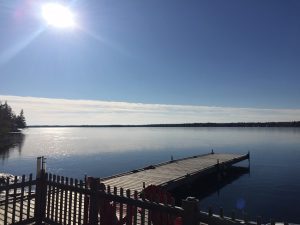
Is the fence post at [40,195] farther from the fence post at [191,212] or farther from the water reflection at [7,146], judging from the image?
the water reflection at [7,146]

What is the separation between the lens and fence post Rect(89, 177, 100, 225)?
889 centimetres

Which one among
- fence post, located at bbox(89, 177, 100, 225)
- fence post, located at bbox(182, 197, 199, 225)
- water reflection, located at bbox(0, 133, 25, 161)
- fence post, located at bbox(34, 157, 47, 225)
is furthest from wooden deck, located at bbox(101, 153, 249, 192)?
water reflection, located at bbox(0, 133, 25, 161)

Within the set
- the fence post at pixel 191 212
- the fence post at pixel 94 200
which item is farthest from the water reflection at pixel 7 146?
the fence post at pixel 191 212

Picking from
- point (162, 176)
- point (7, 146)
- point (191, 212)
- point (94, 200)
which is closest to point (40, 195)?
point (94, 200)

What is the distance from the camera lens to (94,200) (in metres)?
8.93

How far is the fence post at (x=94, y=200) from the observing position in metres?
8.89

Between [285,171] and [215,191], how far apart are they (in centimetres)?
1930

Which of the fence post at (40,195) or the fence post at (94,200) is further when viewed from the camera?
the fence post at (40,195)

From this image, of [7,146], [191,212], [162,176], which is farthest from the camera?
[7,146]

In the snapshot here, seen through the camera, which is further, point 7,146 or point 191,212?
point 7,146

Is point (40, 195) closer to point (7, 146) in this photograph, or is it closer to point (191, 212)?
point (191, 212)

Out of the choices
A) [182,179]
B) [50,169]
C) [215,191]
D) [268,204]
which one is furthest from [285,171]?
[50,169]

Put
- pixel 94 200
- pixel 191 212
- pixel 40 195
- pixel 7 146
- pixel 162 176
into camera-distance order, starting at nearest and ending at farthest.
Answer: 1. pixel 191 212
2. pixel 94 200
3. pixel 40 195
4. pixel 162 176
5. pixel 7 146

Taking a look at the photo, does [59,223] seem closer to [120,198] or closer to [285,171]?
[120,198]
